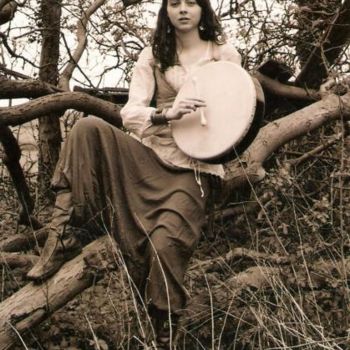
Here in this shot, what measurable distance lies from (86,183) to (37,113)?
123 centimetres

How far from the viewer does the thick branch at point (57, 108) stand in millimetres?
4469

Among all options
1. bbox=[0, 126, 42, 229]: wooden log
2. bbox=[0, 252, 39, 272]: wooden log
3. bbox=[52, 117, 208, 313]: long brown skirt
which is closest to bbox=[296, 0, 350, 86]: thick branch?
bbox=[52, 117, 208, 313]: long brown skirt

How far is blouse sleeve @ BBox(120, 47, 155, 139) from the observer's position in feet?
12.1

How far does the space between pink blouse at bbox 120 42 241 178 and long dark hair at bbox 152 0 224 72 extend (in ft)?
0.13

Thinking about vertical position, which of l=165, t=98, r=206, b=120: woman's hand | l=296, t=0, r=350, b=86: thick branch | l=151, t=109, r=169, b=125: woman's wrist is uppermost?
l=296, t=0, r=350, b=86: thick branch

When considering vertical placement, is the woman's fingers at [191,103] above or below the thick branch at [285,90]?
above

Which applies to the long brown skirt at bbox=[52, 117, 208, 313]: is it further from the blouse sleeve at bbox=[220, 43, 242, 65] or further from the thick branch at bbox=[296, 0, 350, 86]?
the thick branch at bbox=[296, 0, 350, 86]

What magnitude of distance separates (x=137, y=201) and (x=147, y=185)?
0.34 feet

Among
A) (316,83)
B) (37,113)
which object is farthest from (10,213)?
(316,83)

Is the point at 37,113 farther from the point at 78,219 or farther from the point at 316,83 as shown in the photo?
the point at 316,83

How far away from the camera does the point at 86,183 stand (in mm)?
3514

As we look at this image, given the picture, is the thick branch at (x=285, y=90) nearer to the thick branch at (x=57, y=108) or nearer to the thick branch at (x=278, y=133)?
the thick branch at (x=278, y=133)

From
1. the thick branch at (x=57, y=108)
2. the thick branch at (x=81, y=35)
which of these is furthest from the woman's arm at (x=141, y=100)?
the thick branch at (x=81, y=35)

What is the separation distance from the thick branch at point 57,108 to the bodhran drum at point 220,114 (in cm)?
117
